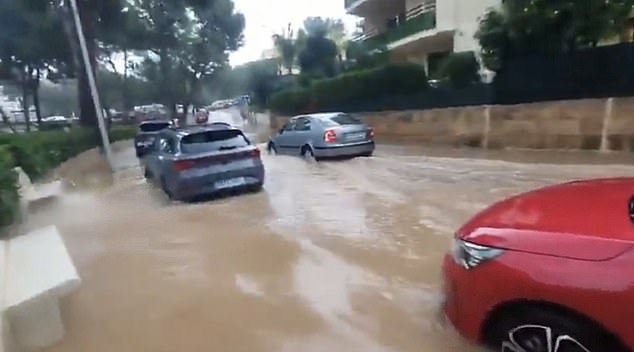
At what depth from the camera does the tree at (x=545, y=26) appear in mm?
12172

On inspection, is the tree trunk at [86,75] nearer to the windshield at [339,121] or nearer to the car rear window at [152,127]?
the car rear window at [152,127]

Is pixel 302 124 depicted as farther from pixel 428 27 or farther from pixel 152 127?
pixel 152 127

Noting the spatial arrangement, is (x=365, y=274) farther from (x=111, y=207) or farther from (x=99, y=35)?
(x=99, y=35)

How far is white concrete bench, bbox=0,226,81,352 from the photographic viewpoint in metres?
3.59

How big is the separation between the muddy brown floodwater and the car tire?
1.91 ft

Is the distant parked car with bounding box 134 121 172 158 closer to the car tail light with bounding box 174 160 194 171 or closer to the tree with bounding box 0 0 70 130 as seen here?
the tree with bounding box 0 0 70 130

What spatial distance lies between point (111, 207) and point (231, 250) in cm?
512

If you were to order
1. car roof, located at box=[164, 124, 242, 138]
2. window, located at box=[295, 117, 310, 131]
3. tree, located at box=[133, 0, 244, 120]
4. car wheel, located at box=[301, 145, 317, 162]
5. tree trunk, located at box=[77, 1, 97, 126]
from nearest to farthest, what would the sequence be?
1. car roof, located at box=[164, 124, 242, 138]
2. car wheel, located at box=[301, 145, 317, 162]
3. window, located at box=[295, 117, 310, 131]
4. tree trunk, located at box=[77, 1, 97, 126]
5. tree, located at box=[133, 0, 244, 120]

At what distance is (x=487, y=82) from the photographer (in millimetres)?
14680

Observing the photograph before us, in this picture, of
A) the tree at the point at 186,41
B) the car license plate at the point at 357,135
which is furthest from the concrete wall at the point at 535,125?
the tree at the point at 186,41

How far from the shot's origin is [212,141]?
A: 10047mm

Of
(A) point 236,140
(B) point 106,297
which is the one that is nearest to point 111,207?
(A) point 236,140

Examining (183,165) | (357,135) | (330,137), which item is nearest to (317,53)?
(357,135)

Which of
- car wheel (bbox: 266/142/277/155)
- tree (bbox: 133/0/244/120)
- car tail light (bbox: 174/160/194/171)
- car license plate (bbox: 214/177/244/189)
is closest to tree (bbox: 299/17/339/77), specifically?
tree (bbox: 133/0/244/120)
